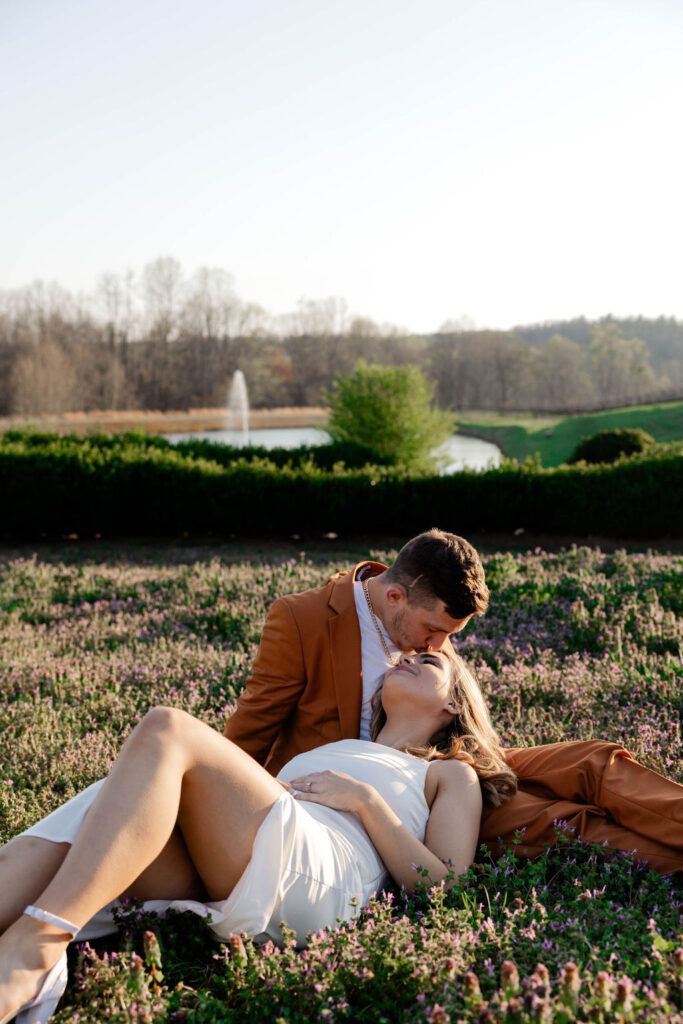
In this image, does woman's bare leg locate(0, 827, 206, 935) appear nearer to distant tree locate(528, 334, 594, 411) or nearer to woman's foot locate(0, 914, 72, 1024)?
woman's foot locate(0, 914, 72, 1024)

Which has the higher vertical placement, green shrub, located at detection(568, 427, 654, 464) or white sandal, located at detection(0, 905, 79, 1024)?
green shrub, located at detection(568, 427, 654, 464)

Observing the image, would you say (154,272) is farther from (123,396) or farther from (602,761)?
(602,761)

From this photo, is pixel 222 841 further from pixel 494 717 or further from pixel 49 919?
pixel 494 717

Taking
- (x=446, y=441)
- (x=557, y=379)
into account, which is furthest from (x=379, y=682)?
(x=557, y=379)

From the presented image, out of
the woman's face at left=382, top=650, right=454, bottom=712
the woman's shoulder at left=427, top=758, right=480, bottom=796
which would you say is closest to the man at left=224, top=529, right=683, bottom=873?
the woman's face at left=382, top=650, right=454, bottom=712

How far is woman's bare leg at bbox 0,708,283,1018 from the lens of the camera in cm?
201

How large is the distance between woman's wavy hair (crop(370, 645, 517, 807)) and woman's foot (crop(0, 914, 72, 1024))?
157cm

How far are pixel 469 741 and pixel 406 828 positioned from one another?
0.65 m

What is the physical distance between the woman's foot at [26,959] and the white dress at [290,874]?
325 mm

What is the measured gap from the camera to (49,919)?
6.62 feet

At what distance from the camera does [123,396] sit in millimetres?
64688

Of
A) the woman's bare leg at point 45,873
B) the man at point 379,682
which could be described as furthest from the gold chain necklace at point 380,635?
the woman's bare leg at point 45,873

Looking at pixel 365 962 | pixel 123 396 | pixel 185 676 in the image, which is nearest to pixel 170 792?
pixel 365 962

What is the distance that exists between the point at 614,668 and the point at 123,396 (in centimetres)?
6388
